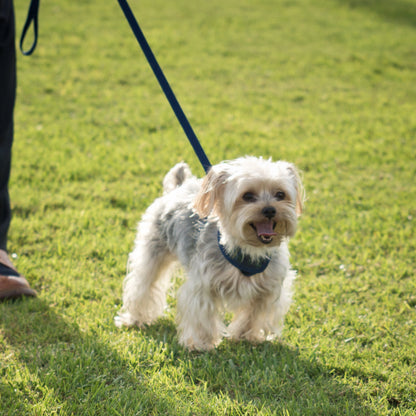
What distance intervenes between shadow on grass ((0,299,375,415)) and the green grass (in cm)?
1

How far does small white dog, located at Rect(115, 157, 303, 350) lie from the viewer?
3457 mm

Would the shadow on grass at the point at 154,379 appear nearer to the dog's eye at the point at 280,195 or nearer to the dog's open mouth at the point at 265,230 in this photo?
the dog's open mouth at the point at 265,230

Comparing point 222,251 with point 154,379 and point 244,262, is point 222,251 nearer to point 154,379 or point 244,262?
point 244,262

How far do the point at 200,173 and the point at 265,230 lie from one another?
4261mm

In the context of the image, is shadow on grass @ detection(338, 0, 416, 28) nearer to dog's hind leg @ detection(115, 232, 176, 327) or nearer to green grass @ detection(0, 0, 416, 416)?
green grass @ detection(0, 0, 416, 416)

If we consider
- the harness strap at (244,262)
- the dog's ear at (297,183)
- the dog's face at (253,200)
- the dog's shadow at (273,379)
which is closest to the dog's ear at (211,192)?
the dog's face at (253,200)

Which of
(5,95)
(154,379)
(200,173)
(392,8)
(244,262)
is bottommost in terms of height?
(200,173)

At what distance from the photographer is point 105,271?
5.17 m

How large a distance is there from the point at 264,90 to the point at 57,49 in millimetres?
6545

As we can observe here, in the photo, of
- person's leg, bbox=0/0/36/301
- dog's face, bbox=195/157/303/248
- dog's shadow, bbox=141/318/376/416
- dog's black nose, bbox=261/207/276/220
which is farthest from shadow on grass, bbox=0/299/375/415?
dog's black nose, bbox=261/207/276/220

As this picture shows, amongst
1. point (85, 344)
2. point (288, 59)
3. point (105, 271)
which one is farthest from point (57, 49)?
point (85, 344)

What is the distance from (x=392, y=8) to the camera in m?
22.2

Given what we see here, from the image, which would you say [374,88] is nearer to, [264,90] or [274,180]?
[264,90]

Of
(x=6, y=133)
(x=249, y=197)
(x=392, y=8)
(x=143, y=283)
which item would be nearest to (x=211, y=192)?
(x=249, y=197)
